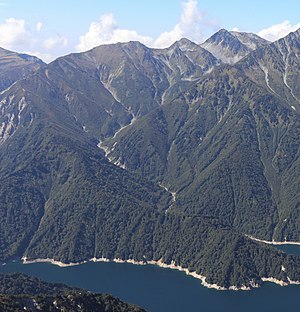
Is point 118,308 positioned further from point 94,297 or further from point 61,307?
point 61,307

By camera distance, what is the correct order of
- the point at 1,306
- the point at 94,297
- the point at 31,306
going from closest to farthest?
the point at 1,306
the point at 31,306
the point at 94,297

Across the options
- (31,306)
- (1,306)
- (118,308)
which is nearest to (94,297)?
(118,308)

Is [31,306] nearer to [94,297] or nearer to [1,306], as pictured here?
[1,306]

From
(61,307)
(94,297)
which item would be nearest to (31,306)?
(61,307)

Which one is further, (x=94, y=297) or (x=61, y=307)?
(x=94, y=297)

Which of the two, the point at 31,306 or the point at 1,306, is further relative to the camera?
the point at 31,306

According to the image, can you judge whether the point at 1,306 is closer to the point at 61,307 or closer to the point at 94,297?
the point at 61,307

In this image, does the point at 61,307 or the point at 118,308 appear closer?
the point at 61,307

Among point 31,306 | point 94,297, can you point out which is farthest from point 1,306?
point 94,297

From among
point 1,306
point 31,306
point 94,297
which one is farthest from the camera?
point 94,297
